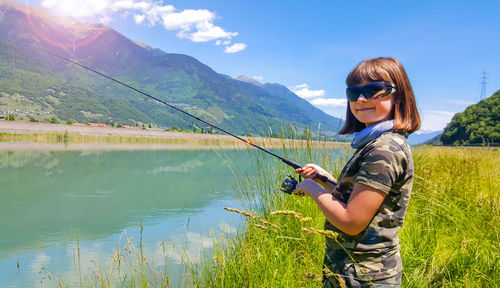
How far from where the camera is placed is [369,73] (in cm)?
125

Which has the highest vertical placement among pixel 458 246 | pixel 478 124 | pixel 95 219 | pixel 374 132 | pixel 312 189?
pixel 478 124

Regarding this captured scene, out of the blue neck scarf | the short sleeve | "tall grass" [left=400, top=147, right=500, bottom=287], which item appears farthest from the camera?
"tall grass" [left=400, top=147, right=500, bottom=287]

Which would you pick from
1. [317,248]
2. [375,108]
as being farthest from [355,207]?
[317,248]

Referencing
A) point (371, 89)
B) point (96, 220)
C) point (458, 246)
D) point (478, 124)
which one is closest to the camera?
point (371, 89)

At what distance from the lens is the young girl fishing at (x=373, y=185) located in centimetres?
102

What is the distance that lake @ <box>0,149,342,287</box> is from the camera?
4344mm

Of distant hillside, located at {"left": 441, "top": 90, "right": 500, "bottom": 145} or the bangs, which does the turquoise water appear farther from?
distant hillside, located at {"left": 441, "top": 90, "right": 500, "bottom": 145}

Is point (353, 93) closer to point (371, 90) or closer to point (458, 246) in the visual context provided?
point (371, 90)

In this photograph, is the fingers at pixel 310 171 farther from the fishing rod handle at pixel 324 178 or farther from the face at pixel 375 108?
the face at pixel 375 108

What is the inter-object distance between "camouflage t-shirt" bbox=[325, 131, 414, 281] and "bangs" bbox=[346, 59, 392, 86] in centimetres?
23

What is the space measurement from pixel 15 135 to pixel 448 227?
53.4m

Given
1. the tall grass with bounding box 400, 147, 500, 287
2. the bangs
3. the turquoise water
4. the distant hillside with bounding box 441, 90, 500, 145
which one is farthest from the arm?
the distant hillside with bounding box 441, 90, 500, 145

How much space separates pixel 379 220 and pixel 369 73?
1.81ft

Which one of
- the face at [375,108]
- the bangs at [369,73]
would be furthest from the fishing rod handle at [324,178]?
the bangs at [369,73]
